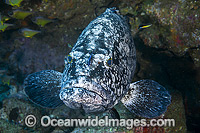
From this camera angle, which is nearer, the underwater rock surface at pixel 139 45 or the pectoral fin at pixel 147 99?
the pectoral fin at pixel 147 99

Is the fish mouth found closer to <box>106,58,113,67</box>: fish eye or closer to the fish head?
the fish head

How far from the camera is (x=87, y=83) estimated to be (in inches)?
83.4

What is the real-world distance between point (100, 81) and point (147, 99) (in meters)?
1.46

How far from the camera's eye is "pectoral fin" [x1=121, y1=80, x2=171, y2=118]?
2.88 metres

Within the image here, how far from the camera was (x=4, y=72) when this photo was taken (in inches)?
233

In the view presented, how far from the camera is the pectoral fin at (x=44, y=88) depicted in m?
3.16

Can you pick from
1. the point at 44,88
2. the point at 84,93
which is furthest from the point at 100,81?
the point at 44,88

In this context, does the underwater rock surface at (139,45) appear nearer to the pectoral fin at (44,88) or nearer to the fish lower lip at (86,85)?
the pectoral fin at (44,88)

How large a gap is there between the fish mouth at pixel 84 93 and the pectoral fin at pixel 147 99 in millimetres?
1071

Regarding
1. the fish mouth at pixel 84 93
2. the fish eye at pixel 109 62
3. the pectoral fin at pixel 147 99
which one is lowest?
the pectoral fin at pixel 147 99

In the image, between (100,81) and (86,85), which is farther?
(100,81)

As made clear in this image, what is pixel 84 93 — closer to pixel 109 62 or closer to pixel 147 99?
pixel 109 62

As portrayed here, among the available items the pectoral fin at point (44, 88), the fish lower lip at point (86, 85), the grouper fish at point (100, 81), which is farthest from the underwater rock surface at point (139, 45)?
the fish lower lip at point (86, 85)

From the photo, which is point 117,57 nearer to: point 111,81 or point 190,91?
point 111,81
